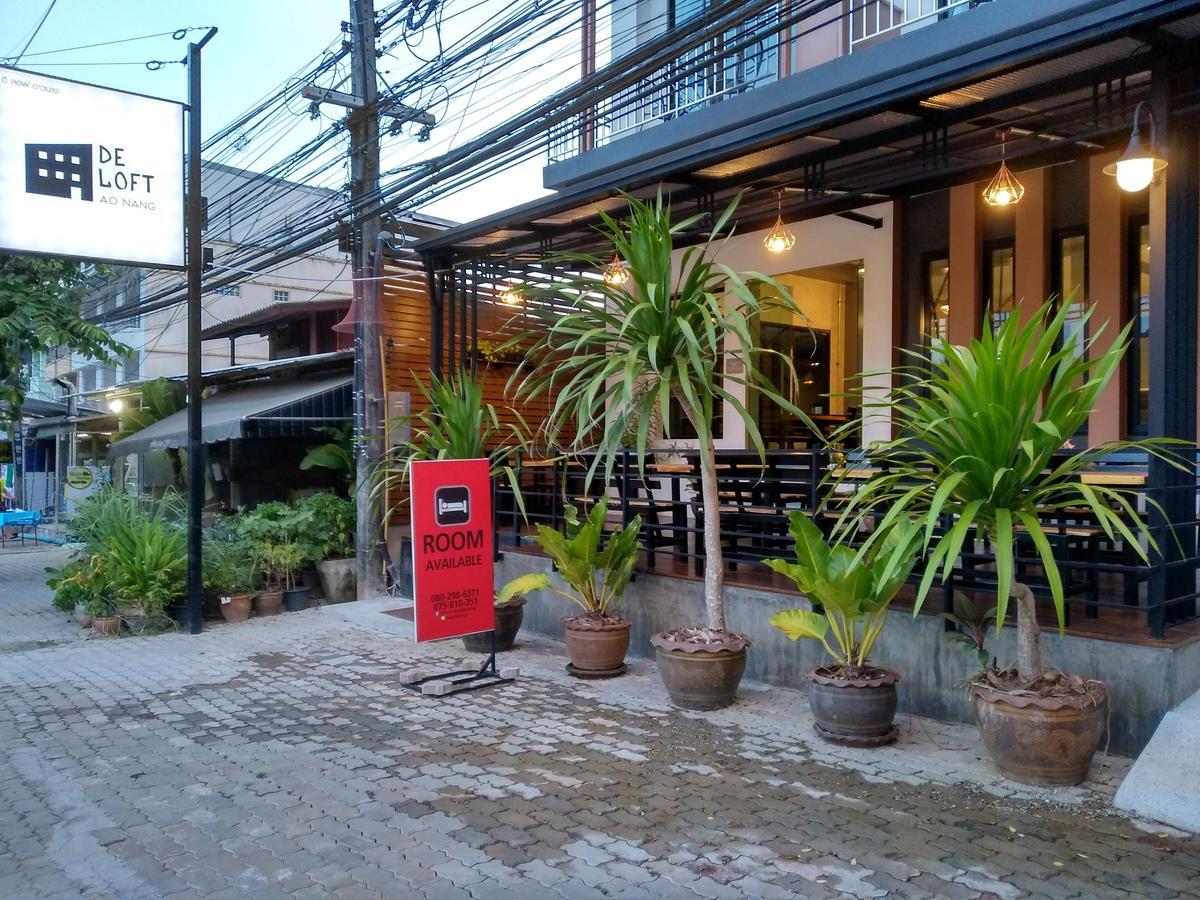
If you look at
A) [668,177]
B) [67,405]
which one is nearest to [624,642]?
[668,177]

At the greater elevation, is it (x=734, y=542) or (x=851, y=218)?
(x=851, y=218)

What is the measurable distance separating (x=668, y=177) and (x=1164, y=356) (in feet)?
13.8

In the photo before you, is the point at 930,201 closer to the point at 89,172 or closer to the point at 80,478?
the point at 89,172

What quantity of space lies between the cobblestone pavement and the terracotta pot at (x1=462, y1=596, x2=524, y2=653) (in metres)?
1.04

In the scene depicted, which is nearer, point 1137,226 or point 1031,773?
point 1031,773

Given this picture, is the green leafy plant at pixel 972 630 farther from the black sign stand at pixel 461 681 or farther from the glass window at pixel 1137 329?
the glass window at pixel 1137 329

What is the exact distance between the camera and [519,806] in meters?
4.31

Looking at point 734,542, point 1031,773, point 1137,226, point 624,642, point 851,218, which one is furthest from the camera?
point 851,218

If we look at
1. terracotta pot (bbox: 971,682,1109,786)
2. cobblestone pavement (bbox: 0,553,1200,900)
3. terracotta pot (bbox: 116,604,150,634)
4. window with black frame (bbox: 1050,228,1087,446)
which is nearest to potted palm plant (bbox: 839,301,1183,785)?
terracotta pot (bbox: 971,682,1109,786)

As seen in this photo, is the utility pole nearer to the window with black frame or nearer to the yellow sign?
the window with black frame

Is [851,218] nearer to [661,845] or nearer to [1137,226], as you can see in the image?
[1137,226]

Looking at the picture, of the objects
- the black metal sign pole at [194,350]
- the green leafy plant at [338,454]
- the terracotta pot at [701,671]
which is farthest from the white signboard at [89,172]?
the terracotta pot at [701,671]

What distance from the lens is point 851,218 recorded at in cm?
969

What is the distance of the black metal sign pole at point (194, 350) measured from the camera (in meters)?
8.91
